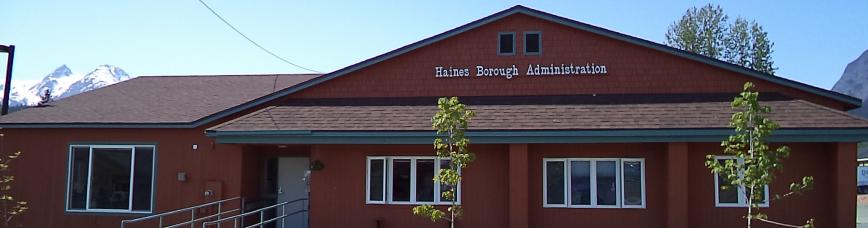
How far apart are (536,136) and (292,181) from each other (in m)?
6.09

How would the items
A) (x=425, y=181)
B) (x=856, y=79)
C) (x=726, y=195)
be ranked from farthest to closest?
(x=856, y=79) < (x=425, y=181) < (x=726, y=195)

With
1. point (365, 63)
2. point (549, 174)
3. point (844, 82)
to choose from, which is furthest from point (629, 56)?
point (844, 82)

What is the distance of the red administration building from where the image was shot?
14625mm

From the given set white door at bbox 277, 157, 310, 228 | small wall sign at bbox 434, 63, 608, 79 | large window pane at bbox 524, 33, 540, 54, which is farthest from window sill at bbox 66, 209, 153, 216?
large window pane at bbox 524, 33, 540, 54

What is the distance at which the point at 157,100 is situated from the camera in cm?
1873

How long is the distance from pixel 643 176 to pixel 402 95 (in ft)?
17.0

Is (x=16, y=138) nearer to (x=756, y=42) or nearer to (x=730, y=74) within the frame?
(x=730, y=74)

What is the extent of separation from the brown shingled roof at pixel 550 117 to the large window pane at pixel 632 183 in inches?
40.2

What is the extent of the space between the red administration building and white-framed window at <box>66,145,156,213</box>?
31mm

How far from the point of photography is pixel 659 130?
14094 millimetres

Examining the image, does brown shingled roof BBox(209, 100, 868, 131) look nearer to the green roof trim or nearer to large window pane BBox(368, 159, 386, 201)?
the green roof trim

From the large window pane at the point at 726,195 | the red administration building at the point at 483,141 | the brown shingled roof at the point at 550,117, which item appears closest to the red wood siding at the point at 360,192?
the red administration building at the point at 483,141

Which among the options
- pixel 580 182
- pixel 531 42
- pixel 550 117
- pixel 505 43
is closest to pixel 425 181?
pixel 550 117

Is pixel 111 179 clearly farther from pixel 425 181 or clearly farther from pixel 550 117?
pixel 550 117
